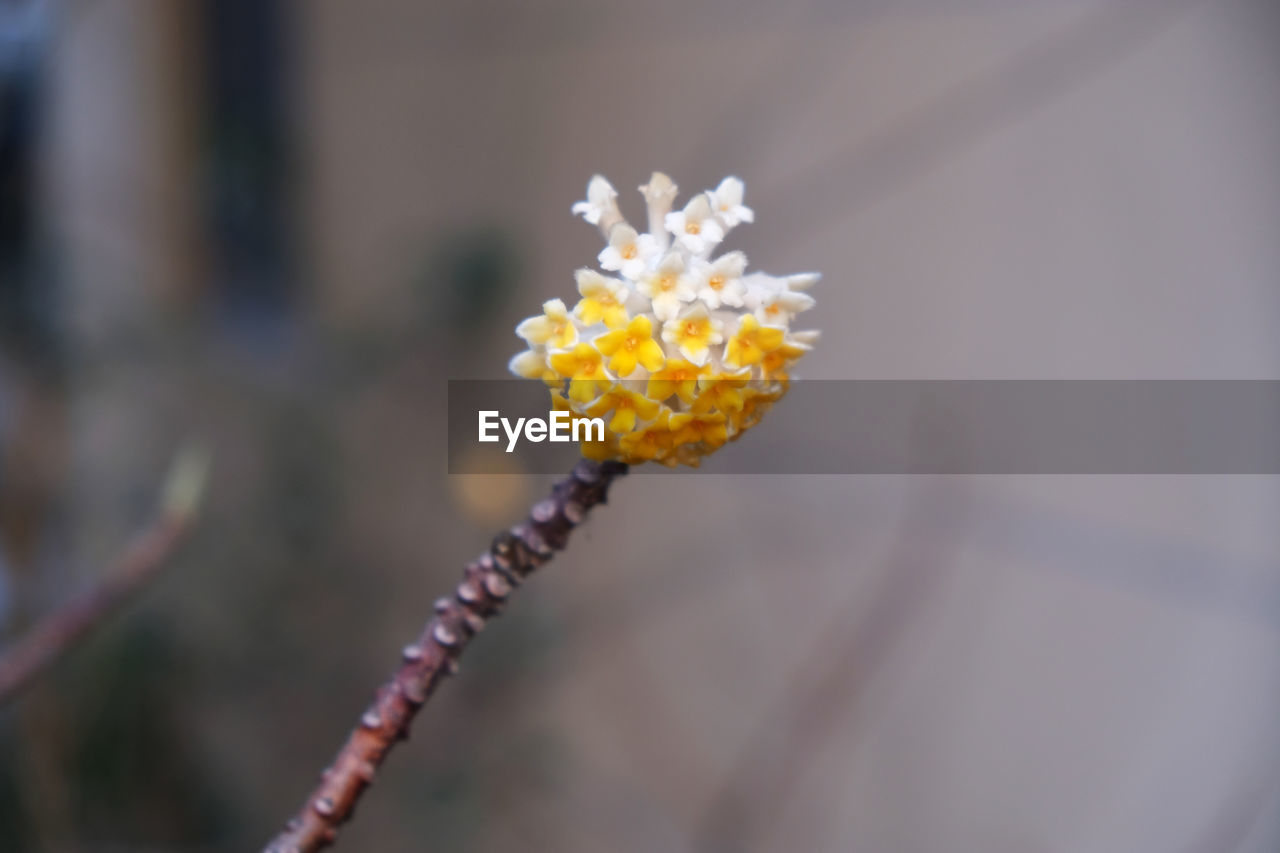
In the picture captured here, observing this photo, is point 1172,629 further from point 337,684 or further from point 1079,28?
point 337,684

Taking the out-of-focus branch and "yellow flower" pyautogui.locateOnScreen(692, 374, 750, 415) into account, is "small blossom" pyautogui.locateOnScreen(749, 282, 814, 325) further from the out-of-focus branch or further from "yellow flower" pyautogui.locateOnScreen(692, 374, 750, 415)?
the out-of-focus branch

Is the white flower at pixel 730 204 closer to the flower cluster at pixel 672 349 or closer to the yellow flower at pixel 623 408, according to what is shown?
the flower cluster at pixel 672 349

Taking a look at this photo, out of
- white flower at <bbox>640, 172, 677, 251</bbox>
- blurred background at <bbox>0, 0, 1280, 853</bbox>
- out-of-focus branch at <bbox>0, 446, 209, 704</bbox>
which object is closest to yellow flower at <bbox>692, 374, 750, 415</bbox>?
white flower at <bbox>640, 172, 677, 251</bbox>

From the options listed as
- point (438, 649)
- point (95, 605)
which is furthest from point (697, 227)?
point (95, 605)

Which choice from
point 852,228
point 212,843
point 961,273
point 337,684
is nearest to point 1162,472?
point 961,273

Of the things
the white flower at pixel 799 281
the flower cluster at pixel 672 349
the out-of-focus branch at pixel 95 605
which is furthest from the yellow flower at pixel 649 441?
the out-of-focus branch at pixel 95 605

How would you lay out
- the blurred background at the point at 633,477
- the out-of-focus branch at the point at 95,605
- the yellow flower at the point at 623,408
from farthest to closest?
the blurred background at the point at 633,477 < the out-of-focus branch at the point at 95,605 < the yellow flower at the point at 623,408

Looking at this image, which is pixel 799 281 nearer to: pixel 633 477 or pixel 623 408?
pixel 623 408
